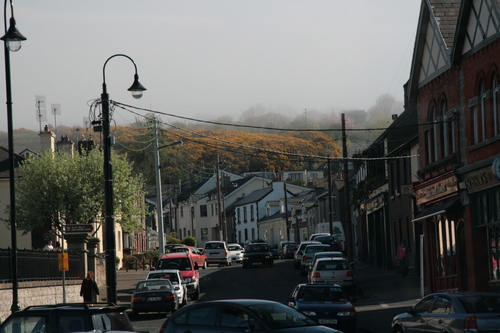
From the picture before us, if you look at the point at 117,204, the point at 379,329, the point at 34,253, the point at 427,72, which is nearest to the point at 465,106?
the point at 427,72

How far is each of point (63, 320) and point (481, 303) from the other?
25.4ft

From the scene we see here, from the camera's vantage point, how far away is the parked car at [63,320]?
11719 millimetres

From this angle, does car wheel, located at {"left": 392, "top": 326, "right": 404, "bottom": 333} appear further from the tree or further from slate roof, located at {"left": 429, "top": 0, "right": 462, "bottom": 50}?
the tree

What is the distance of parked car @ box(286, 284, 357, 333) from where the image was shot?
776 inches

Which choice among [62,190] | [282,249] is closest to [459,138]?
[62,190]

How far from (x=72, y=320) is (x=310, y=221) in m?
74.3

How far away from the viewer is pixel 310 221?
280 ft

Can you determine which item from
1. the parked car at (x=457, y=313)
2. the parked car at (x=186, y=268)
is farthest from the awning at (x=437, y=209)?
the parked car at (x=186, y=268)

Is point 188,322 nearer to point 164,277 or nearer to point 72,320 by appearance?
point 72,320

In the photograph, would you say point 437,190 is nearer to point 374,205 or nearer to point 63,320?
point 63,320

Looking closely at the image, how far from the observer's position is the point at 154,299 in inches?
1055

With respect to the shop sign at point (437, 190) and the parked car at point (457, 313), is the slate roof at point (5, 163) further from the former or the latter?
the parked car at point (457, 313)

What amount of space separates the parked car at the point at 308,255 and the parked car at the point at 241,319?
27129 mm

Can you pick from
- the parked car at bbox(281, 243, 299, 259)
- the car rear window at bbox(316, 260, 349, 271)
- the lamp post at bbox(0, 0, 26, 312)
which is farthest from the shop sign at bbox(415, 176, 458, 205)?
the parked car at bbox(281, 243, 299, 259)
